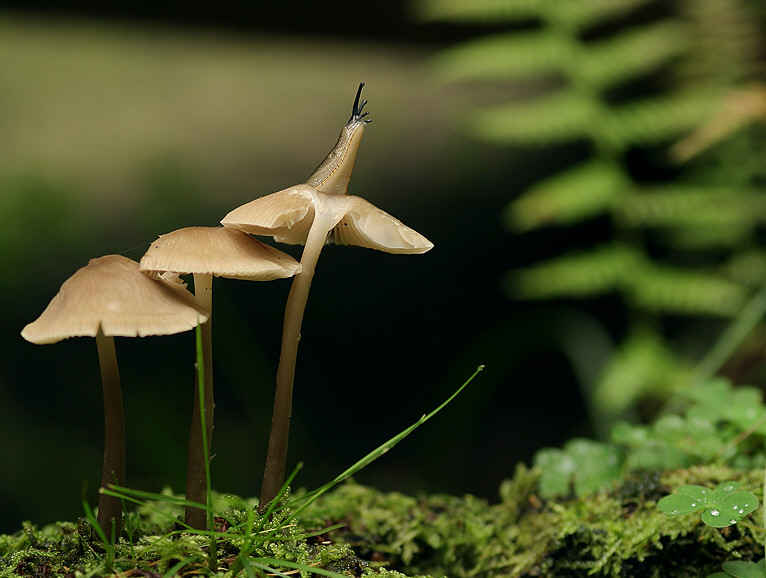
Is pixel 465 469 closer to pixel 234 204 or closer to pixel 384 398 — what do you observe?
pixel 384 398

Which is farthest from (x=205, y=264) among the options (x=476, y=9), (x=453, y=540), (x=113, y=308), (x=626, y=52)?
(x=626, y=52)

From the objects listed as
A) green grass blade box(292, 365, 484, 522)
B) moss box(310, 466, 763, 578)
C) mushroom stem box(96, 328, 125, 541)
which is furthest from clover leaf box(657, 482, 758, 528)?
mushroom stem box(96, 328, 125, 541)

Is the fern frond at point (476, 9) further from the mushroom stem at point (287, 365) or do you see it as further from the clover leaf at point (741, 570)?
the clover leaf at point (741, 570)

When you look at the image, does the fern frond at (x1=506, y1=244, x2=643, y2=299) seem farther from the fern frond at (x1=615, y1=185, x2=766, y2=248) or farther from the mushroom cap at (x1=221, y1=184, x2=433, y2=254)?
the mushroom cap at (x1=221, y1=184, x2=433, y2=254)

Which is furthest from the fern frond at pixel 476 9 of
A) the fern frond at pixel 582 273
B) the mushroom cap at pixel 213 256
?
the mushroom cap at pixel 213 256

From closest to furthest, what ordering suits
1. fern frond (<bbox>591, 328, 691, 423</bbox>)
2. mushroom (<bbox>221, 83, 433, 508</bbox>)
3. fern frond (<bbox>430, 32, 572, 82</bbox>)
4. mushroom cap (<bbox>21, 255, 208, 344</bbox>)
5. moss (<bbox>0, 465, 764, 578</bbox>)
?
1. mushroom cap (<bbox>21, 255, 208, 344</bbox>)
2. moss (<bbox>0, 465, 764, 578</bbox>)
3. mushroom (<bbox>221, 83, 433, 508</bbox>)
4. fern frond (<bbox>591, 328, 691, 423</bbox>)
5. fern frond (<bbox>430, 32, 572, 82</bbox>)

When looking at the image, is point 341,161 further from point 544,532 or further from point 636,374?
point 636,374

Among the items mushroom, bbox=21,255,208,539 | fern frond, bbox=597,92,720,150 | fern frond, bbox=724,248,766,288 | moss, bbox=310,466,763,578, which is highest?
fern frond, bbox=597,92,720,150

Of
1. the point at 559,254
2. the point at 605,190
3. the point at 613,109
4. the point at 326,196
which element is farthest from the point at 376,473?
the point at 326,196
